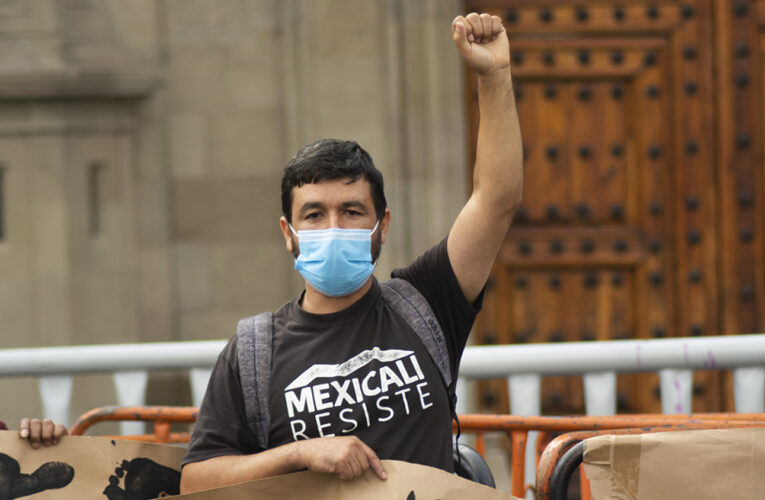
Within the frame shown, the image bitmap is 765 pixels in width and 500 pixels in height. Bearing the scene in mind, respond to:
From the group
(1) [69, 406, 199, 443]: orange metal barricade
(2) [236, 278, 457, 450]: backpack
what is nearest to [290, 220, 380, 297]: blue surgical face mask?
(2) [236, 278, 457, 450]: backpack

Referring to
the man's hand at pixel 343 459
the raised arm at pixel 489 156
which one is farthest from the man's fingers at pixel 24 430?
the raised arm at pixel 489 156

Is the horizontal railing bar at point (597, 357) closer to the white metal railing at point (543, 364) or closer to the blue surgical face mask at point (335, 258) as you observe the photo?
the white metal railing at point (543, 364)

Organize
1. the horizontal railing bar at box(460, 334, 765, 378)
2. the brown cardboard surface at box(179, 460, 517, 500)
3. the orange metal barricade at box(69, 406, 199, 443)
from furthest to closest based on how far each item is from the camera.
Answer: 1. the horizontal railing bar at box(460, 334, 765, 378)
2. the orange metal barricade at box(69, 406, 199, 443)
3. the brown cardboard surface at box(179, 460, 517, 500)

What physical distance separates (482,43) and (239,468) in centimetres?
110

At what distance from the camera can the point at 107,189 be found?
5371 mm

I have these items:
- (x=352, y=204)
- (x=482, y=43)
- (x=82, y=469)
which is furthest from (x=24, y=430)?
(x=482, y=43)

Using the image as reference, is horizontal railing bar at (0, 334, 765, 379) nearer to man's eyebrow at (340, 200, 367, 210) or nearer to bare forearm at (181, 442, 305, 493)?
man's eyebrow at (340, 200, 367, 210)

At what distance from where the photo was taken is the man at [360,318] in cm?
212

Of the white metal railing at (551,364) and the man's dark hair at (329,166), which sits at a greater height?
the man's dark hair at (329,166)

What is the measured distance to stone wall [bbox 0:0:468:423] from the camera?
5.28 metres

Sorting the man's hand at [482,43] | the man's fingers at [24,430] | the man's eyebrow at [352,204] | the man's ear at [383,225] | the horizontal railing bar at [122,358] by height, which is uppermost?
the man's hand at [482,43]

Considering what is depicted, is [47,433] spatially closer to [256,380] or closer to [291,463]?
[256,380]

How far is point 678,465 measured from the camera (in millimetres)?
1933

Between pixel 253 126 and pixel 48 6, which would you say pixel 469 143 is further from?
pixel 48 6
